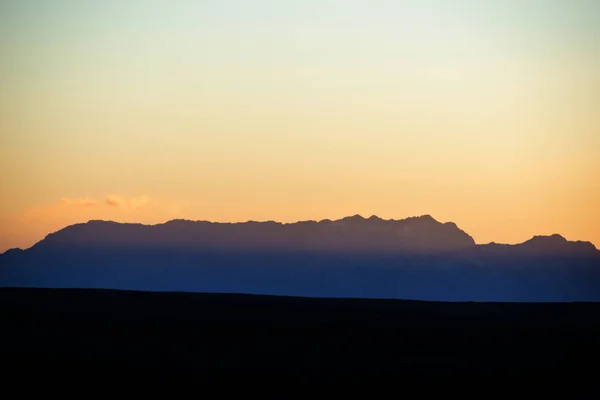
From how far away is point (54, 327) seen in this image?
30609 millimetres

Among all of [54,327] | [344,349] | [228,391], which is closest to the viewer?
[228,391]

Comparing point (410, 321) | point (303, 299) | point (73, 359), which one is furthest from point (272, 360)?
point (303, 299)

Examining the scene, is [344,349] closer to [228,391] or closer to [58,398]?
[228,391]

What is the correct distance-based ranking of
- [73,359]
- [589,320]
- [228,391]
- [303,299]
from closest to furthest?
[228,391]
[73,359]
[589,320]
[303,299]

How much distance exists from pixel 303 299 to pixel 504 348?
18464 mm

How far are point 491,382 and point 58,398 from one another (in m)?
9.90

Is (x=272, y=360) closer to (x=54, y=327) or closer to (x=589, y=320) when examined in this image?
(x=54, y=327)

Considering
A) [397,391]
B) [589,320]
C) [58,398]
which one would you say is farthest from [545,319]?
[58,398]

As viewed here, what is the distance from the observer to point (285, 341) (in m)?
28.5

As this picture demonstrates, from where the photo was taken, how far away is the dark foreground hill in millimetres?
22906

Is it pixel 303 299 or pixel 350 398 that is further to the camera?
pixel 303 299

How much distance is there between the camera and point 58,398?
61.7ft

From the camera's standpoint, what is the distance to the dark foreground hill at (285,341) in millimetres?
22906

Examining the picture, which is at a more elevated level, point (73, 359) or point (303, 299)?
point (303, 299)
